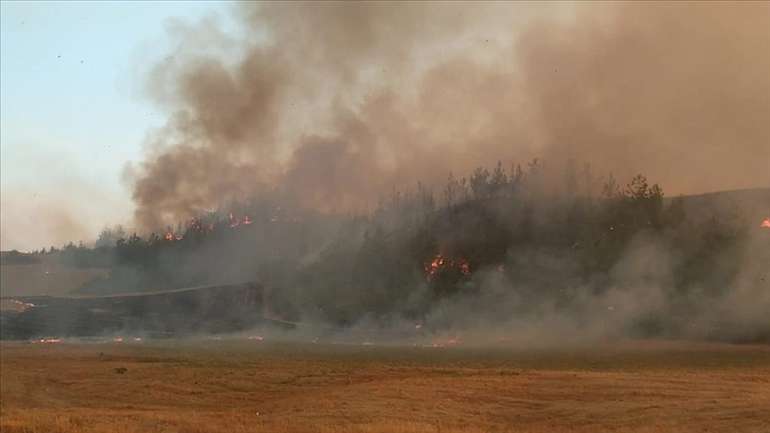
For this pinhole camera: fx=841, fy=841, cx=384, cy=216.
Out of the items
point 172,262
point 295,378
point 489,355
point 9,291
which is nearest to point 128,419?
point 295,378

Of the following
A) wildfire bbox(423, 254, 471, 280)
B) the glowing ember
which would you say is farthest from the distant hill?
the glowing ember

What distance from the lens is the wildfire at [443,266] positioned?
158 m

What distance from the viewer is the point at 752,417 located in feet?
118

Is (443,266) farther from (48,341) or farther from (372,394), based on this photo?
(372,394)

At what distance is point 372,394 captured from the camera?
154 ft

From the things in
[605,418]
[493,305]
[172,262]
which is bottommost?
[605,418]

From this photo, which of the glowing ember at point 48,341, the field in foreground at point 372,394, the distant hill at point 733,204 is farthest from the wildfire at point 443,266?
the field in foreground at point 372,394

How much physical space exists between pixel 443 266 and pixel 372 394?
11431cm

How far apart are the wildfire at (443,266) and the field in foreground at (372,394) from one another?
77.2m

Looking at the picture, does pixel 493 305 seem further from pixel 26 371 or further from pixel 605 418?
pixel 605 418

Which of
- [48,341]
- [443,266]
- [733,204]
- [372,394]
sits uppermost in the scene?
[733,204]

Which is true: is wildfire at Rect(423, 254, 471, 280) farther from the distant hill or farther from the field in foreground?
the field in foreground

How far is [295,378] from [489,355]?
35501mm

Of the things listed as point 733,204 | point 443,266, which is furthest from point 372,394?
point 443,266
